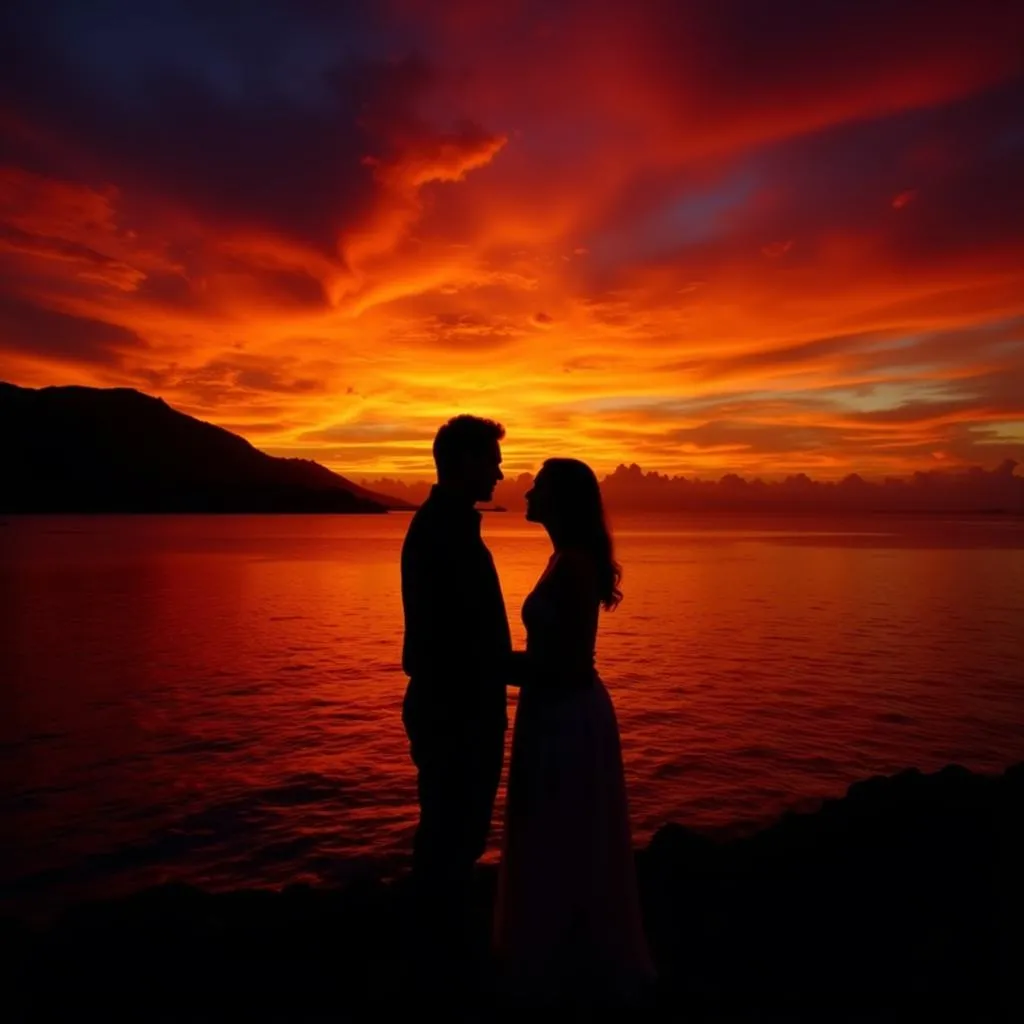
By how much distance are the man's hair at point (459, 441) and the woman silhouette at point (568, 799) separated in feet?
1.87

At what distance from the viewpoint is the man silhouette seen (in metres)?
4.72

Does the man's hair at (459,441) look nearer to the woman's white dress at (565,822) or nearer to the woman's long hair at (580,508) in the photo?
the woman's long hair at (580,508)

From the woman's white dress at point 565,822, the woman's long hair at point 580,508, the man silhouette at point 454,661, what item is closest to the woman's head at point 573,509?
the woman's long hair at point 580,508

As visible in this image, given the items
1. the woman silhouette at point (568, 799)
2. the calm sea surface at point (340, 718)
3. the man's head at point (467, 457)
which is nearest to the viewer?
the man's head at point (467, 457)

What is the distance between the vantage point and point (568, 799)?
5164 mm

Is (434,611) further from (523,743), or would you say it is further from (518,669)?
(523,743)

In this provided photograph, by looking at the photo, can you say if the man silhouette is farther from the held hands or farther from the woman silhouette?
the woman silhouette

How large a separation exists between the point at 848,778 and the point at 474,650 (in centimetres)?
1118

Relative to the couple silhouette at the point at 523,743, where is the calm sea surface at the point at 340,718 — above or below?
below

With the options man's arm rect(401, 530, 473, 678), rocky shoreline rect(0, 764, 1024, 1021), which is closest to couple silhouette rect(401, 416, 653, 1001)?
man's arm rect(401, 530, 473, 678)

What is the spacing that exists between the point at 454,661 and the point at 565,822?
140cm

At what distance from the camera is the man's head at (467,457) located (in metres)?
4.83

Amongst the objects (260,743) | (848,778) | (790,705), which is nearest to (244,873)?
(260,743)

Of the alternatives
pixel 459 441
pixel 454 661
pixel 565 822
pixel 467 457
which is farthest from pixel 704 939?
pixel 459 441
